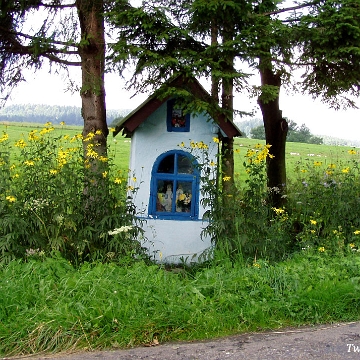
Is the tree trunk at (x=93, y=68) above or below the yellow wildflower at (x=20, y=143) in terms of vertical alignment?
above

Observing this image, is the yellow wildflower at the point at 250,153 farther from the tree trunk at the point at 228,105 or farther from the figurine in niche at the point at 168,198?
the figurine in niche at the point at 168,198

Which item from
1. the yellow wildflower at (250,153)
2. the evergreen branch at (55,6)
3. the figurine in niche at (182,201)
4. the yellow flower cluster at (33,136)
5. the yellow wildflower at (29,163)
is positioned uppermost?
the evergreen branch at (55,6)

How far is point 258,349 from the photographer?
13.6 feet

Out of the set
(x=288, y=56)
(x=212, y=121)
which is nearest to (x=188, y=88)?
(x=212, y=121)

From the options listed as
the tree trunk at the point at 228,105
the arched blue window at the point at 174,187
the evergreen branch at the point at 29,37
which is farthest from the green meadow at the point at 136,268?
the evergreen branch at the point at 29,37

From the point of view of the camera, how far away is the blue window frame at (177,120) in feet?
25.9

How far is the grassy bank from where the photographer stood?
4227 millimetres

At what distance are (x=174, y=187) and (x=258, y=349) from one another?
4.00 m

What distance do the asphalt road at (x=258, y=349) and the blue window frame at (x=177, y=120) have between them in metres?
4.11

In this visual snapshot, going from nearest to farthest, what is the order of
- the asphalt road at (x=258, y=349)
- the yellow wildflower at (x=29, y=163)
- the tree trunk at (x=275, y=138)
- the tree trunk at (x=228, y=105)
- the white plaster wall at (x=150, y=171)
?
the asphalt road at (x=258, y=349) → the yellow wildflower at (x=29, y=163) → the tree trunk at (x=228, y=105) → the white plaster wall at (x=150, y=171) → the tree trunk at (x=275, y=138)

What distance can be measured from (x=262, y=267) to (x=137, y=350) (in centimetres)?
196

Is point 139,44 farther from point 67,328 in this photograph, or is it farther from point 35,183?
point 67,328

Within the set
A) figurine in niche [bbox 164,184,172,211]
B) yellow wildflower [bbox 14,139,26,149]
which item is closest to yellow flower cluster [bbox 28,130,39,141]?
yellow wildflower [bbox 14,139,26,149]

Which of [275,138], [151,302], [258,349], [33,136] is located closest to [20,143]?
[33,136]
